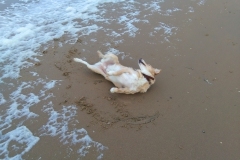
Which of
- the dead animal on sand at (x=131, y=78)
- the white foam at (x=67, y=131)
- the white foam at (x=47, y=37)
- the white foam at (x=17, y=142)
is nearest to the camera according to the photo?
the white foam at (x=17, y=142)

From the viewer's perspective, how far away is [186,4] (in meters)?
7.13

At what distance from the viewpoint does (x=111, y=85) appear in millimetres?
4293

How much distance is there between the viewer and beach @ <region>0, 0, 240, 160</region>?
10.9ft

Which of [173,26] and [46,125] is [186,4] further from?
[46,125]

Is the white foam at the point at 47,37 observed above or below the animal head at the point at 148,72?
below

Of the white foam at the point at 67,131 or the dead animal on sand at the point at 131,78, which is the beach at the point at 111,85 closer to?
the white foam at the point at 67,131

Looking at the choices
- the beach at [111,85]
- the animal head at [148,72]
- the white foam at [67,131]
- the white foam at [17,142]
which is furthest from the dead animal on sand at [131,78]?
the white foam at [17,142]

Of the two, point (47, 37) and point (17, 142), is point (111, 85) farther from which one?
point (47, 37)

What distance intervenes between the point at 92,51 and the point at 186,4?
3442mm

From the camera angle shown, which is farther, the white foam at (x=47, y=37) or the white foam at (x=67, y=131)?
the white foam at (x=47, y=37)

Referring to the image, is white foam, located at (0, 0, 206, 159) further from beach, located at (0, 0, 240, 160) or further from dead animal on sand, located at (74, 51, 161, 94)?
dead animal on sand, located at (74, 51, 161, 94)

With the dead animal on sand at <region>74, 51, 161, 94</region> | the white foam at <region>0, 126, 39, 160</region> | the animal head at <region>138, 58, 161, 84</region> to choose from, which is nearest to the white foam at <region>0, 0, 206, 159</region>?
the white foam at <region>0, 126, 39, 160</region>

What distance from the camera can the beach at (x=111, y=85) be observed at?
3.32 meters

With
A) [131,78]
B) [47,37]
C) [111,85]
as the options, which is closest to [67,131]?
[111,85]
